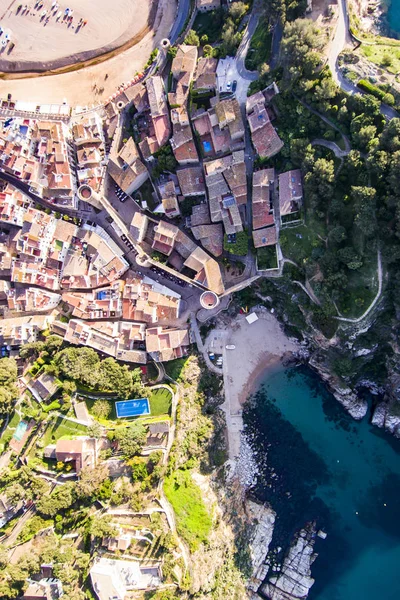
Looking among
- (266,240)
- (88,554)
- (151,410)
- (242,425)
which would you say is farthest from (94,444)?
(266,240)

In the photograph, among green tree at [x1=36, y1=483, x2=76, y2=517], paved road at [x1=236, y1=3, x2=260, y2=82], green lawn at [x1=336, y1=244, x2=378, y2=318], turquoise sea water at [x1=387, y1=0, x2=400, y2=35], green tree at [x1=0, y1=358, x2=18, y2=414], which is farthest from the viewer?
turquoise sea water at [x1=387, y1=0, x2=400, y2=35]

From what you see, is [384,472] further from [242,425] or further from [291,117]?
[291,117]

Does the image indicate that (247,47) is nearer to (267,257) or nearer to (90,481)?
(267,257)

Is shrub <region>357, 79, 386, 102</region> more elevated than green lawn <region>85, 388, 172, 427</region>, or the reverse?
shrub <region>357, 79, 386, 102</region>

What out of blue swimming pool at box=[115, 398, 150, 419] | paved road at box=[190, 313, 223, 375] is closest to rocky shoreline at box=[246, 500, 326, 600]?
paved road at box=[190, 313, 223, 375]

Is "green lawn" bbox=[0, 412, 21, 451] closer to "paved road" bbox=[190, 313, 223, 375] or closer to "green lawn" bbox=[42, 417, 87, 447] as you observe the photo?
"green lawn" bbox=[42, 417, 87, 447]

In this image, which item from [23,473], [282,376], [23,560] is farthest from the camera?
[282,376]

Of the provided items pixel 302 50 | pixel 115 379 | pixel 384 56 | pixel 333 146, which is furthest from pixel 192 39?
pixel 115 379
